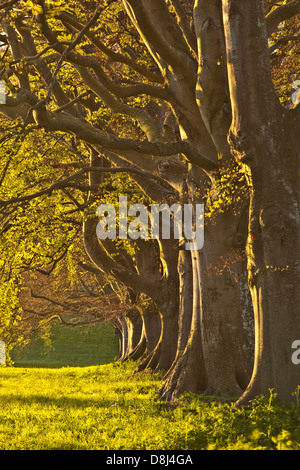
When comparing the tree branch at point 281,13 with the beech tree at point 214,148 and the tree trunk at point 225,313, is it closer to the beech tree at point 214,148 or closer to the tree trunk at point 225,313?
the beech tree at point 214,148

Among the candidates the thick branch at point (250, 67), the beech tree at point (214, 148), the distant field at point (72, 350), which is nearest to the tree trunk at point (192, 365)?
the beech tree at point (214, 148)

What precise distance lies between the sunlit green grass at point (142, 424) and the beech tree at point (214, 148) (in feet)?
2.45

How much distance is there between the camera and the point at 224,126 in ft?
36.8

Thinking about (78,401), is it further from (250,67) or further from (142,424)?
(250,67)

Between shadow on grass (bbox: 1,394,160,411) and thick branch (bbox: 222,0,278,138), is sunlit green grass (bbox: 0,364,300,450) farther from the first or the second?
thick branch (bbox: 222,0,278,138)

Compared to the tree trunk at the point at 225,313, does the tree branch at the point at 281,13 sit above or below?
above

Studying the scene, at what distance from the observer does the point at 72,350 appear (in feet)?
180

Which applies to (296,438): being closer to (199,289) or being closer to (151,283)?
(199,289)

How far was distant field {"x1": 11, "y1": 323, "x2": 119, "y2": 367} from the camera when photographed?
4738cm

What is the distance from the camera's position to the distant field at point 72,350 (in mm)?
47375

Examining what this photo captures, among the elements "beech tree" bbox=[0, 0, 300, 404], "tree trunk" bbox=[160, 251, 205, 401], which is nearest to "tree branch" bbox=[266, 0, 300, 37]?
"beech tree" bbox=[0, 0, 300, 404]
